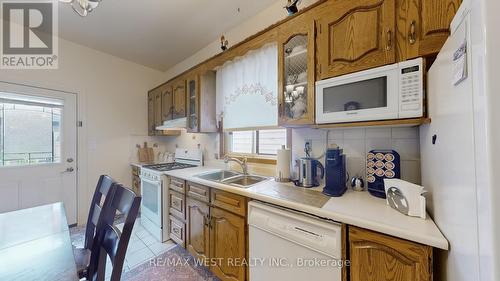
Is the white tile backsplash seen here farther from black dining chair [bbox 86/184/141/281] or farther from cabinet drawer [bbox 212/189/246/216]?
black dining chair [bbox 86/184/141/281]

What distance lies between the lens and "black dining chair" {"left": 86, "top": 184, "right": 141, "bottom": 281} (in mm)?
777

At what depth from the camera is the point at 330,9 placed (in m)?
1.20

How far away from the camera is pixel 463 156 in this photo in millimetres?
526

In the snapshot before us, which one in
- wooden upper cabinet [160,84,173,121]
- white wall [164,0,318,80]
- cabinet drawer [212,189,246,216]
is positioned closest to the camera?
cabinet drawer [212,189,246,216]

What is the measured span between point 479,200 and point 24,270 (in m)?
1.52

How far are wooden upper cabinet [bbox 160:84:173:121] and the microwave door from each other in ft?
7.38

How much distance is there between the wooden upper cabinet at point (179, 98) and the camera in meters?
2.50

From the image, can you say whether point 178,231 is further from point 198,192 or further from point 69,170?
point 69,170

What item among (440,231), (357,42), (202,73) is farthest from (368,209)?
(202,73)

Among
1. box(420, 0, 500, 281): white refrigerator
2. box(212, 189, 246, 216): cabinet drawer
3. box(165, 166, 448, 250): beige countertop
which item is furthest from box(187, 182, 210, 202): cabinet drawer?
box(420, 0, 500, 281): white refrigerator

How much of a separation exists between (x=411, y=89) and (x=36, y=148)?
380 cm

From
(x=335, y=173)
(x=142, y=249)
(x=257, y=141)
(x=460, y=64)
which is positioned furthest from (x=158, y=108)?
(x=460, y=64)

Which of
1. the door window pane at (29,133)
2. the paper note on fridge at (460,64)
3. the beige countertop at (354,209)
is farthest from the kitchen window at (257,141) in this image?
the door window pane at (29,133)

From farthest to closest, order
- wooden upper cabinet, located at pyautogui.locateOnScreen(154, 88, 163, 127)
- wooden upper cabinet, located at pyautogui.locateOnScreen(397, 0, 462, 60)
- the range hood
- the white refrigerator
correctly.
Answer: wooden upper cabinet, located at pyautogui.locateOnScreen(154, 88, 163, 127) → the range hood → wooden upper cabinet, located at pyautogui.locateOnScreen(397, 0, 462, 60) → the white refrigerator
